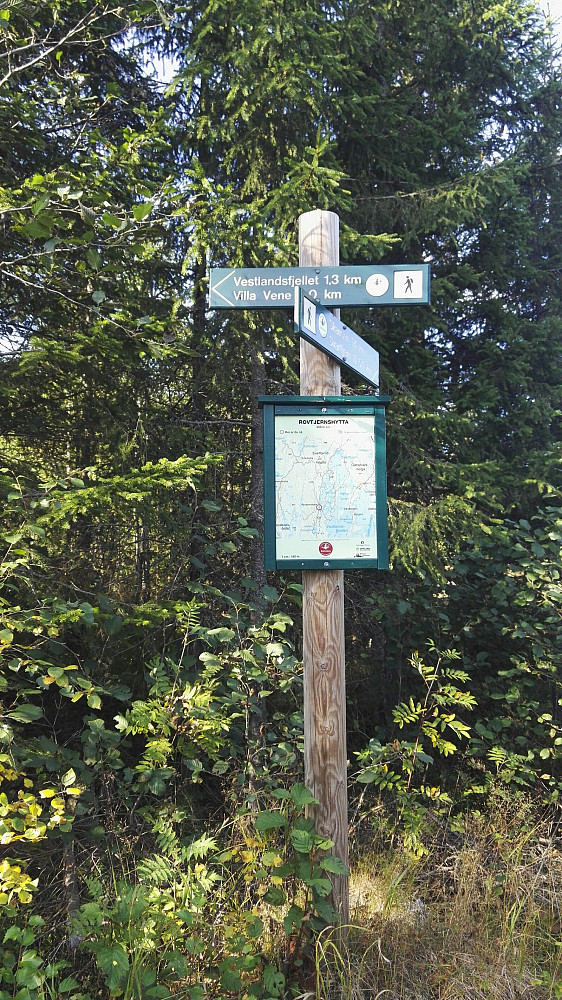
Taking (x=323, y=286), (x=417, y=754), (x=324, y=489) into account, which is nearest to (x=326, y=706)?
(x=324, y=489)

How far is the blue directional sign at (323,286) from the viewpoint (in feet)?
9.70

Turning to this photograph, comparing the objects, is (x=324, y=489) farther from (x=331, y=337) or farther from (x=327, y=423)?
(x=331, y=337)

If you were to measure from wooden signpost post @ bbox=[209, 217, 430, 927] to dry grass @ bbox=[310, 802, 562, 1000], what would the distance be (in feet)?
0.80

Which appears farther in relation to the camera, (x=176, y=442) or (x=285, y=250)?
(x=176, y=442)

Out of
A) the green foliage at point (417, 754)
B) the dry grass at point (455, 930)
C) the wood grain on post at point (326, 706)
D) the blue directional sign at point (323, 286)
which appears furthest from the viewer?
the green foliage at point (417, 754)

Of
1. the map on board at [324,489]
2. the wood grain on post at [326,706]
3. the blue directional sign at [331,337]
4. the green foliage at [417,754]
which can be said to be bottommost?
the green foliage at [417,754]

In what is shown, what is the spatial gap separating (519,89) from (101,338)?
622 centimetres

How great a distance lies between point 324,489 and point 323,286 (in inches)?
35.9

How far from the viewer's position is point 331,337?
9.35 ft

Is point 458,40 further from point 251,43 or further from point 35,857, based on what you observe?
point 35,857

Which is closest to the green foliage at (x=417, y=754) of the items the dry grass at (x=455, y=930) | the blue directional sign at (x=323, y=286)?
the dry grass at (x=455, y=930)

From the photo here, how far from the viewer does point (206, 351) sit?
5105 millimetres

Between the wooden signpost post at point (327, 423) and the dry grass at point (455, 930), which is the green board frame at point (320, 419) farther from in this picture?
the dry grass at point (455, 930)

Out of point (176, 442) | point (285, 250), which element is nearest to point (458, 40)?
point (285, 250)
